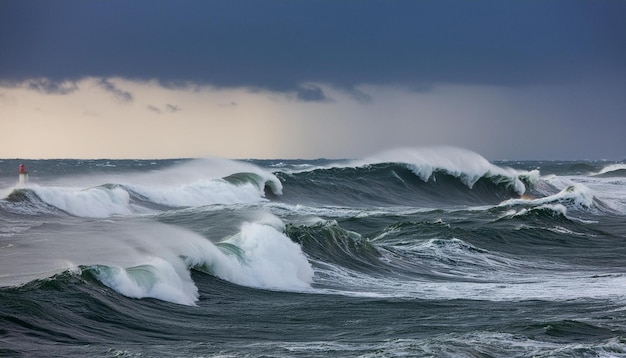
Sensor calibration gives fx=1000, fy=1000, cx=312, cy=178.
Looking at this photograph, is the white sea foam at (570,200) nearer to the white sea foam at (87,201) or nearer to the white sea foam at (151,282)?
the white sea foam at (87,201)

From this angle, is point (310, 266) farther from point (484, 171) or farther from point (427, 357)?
point (484, 171)

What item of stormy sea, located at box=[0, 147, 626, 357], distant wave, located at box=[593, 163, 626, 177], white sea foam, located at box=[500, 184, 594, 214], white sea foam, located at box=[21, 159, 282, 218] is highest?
distant wave, located at box=[593, 163, 626, 177]

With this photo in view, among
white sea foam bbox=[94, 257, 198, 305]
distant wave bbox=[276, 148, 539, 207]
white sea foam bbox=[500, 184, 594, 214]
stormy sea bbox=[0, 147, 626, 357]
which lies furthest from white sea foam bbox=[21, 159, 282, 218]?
white sea foam bbox=[94, 257, 198, 305]

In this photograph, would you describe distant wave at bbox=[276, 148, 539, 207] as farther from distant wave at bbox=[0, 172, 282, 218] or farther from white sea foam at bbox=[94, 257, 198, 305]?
white sea foam at bbox=[94, 257, 198, 305]

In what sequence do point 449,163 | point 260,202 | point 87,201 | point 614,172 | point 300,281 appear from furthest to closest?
point 614,172 → point 449,163 → point 260,202 → point 87,201 → point 300,281

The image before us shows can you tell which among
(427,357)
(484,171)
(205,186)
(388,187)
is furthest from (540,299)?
(484,171)

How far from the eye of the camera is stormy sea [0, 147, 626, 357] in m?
10.8

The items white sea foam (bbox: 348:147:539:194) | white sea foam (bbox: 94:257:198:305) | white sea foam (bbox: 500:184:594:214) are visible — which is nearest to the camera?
white sea foam (bbox: 94:257:198:305)

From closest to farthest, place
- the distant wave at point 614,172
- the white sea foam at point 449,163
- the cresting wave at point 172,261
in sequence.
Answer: the cresting wave at point 172,261
the white sea foam at point 449,163
the distant wave at point 614,172

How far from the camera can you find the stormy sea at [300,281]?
426 inches

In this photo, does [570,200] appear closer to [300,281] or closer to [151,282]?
[300,281]

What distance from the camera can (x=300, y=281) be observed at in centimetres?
1709

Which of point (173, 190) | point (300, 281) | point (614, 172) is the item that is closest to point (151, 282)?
point (300, 281)

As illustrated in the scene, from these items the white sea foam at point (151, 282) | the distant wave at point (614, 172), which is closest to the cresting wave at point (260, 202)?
the white sea foam at point (151, 282)
